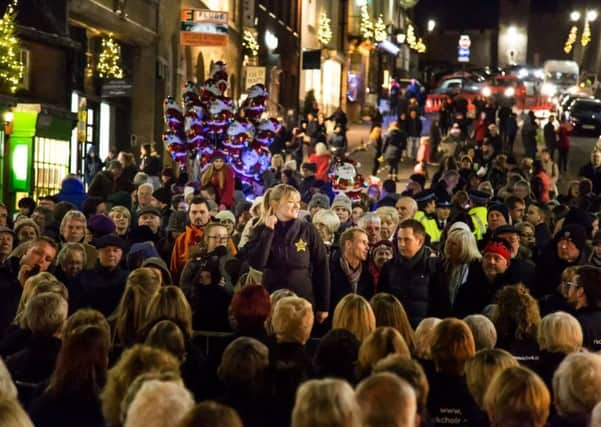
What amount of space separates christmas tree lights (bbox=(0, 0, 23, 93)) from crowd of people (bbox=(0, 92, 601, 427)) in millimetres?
7467

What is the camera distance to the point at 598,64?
83750 millimetres

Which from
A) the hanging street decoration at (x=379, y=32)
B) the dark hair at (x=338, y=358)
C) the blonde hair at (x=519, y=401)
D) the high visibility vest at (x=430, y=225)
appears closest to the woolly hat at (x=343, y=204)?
the high visibility vest at (x=430, y=225)

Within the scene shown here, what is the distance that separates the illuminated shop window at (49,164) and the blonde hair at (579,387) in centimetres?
1847

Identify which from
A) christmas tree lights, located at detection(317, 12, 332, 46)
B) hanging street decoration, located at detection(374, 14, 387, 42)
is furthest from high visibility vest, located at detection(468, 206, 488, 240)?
hanging street decoration, located at detection(374, 14, 387, 42)

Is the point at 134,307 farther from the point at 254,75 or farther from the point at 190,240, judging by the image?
the point at 254,75

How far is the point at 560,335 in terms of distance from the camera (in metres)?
7.45

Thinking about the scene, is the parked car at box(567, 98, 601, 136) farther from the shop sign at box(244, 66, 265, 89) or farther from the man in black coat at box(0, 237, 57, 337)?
the man in black coat at box(0, 237, 57, 337)

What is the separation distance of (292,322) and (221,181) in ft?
34.4

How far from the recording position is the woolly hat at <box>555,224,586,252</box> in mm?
11498

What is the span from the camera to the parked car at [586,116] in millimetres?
44219

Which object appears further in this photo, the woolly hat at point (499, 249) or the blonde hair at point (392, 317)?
the woolly hat at point (499, 249)

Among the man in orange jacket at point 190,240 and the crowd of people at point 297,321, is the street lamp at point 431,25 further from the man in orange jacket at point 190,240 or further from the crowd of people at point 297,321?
the man in orange jacket at point 190,240

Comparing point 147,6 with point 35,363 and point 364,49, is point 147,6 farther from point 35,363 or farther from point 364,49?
point 364,49

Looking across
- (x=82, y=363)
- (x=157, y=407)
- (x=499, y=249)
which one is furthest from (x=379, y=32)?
(x=157, y=407)
